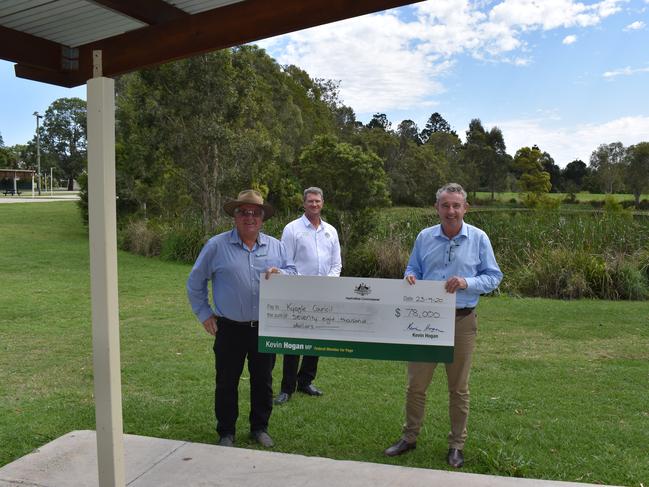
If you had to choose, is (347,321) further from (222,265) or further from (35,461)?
(35,461)

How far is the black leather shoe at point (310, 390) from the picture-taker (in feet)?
19.4

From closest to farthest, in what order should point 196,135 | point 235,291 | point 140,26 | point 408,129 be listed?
1. point 140,26
2. point 235,291
3. point 196,135
4. point 408,129

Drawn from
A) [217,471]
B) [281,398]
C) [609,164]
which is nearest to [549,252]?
[281,398]

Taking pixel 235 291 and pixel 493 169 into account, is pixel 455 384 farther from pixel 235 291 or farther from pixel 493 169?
pixel 493 169

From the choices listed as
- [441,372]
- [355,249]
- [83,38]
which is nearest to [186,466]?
[83,38]

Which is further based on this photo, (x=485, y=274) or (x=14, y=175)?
(x=14, y=175)

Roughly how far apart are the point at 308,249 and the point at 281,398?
1384 mm

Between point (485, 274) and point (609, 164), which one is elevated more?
point (609, 164)

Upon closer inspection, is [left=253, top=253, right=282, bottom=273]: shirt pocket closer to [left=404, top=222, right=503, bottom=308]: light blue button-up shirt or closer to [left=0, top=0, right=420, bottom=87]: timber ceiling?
[left=404, top=222, right=503, bottom=308]: light blue button-up shirt

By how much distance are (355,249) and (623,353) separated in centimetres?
698

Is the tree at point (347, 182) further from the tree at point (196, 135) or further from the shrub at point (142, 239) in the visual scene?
the shrub at point (142, 239)

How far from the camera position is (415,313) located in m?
4.10

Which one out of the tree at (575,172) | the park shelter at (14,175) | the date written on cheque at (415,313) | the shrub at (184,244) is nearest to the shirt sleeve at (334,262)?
the date written on cheque at (415,313)

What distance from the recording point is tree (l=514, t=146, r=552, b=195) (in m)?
34.2
